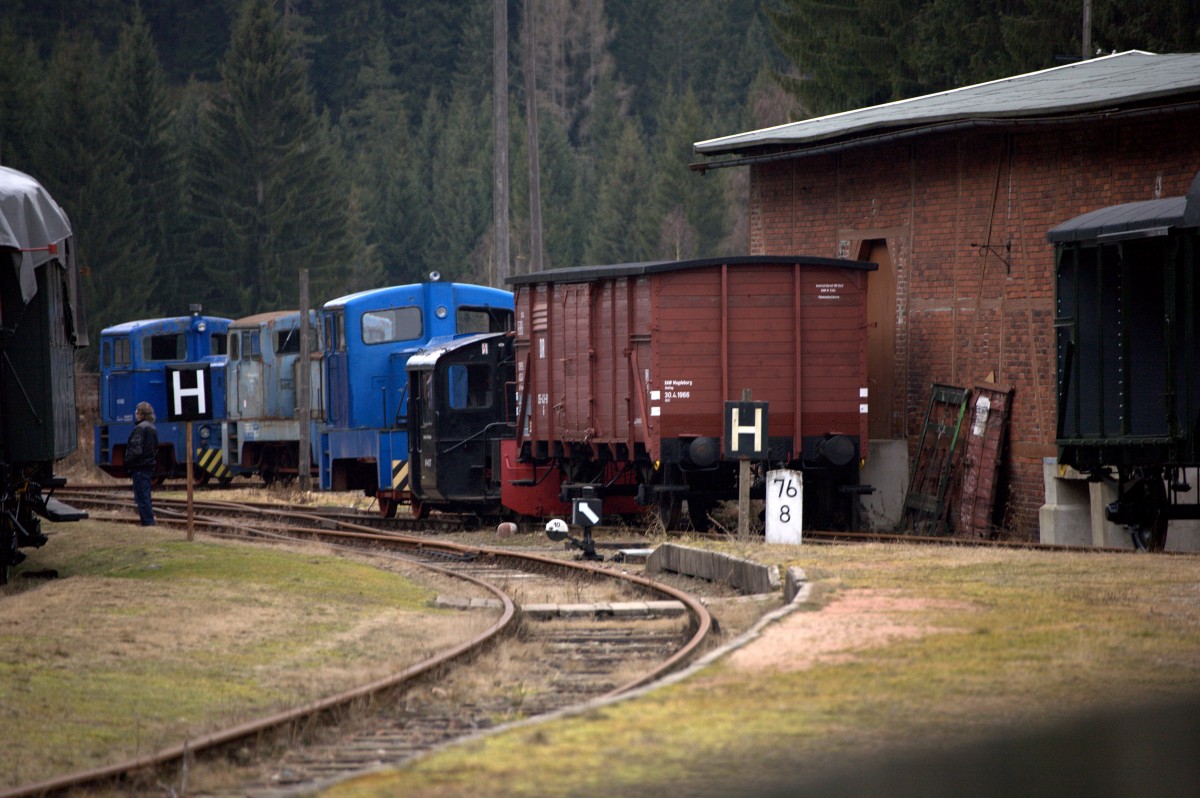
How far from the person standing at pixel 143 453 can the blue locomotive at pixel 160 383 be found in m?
15.0

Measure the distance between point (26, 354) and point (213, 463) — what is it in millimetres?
21260

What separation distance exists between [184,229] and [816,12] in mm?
34811

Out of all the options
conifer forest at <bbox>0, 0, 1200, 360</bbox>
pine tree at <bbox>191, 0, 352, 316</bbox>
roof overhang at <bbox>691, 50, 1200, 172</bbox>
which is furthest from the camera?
pine tree at <bbox>191, 0, 352, 316</bbox>

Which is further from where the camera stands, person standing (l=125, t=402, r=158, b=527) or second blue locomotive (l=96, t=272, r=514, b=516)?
second blue locomotive (l=96, t=272, r=514, b=516)

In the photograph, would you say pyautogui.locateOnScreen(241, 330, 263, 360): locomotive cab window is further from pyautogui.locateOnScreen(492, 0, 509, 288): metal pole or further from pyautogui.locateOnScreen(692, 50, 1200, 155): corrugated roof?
pyautogui.locateOnScreen(692, 50, 1200, 155): corrugated roof

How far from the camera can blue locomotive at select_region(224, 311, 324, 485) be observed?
31.6 metres

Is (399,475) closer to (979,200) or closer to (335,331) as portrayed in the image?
(335,331)

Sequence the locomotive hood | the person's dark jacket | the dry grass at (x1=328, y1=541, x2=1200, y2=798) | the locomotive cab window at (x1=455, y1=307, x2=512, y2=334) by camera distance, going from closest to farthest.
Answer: the dry grass at (x1=328, y1=541, x2=1200, y2=798), the locomotive hood, the person's dark jacket, the locomotive cab window at (x1=455, y1=307, x2=512, y2=334)

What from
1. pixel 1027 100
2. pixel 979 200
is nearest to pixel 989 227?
pixel 979 200

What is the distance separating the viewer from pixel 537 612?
13883 mm

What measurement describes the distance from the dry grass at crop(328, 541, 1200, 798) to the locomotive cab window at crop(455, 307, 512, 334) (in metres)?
15.9

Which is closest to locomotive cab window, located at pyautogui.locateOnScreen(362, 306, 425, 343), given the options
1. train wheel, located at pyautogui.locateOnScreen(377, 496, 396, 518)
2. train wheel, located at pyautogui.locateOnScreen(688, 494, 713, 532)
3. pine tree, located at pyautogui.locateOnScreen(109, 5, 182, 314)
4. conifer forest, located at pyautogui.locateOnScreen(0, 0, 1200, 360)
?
train wheel, located at pyautogui.locateOnScreen(377, 496, 396, 518)

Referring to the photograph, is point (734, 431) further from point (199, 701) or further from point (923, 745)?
point (923, 745)

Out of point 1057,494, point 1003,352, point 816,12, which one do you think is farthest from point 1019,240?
point 816,12
